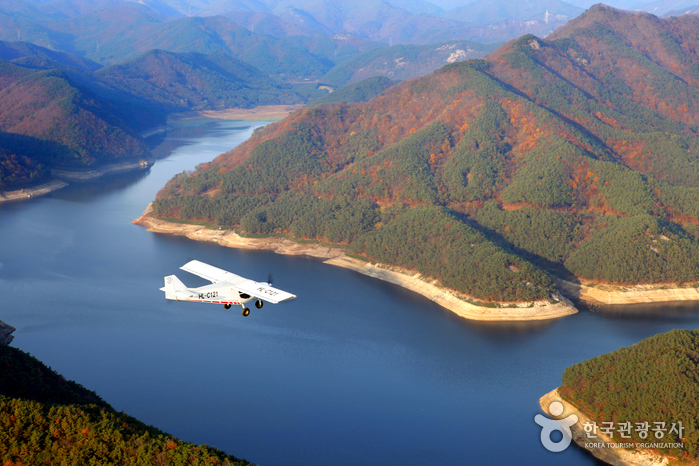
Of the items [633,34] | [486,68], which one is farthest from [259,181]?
[633,34]

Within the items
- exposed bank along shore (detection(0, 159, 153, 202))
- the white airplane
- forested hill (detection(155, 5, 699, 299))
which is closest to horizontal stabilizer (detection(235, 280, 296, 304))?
the white airplane

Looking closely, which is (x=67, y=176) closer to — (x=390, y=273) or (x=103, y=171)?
(x=103, y=171)

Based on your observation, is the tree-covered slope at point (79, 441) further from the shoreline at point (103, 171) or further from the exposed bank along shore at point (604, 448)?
the shoreline at point (103, 171)

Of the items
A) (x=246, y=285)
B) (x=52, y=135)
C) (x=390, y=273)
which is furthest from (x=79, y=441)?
(x=52, y=135)

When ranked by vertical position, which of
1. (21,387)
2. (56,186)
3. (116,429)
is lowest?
(56,186)

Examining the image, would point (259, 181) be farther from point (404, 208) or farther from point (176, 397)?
point (176, 397)

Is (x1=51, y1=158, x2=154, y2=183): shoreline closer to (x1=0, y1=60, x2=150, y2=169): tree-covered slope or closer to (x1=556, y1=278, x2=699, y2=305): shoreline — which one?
(x1=0, y1=60, x2=150, y2=169): tree-covered slope

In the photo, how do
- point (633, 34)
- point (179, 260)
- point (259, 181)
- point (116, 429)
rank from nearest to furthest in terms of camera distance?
1. point (116, 429)
2. point (179, 260)
3. point (259, 181)
4. point (633, 34)
